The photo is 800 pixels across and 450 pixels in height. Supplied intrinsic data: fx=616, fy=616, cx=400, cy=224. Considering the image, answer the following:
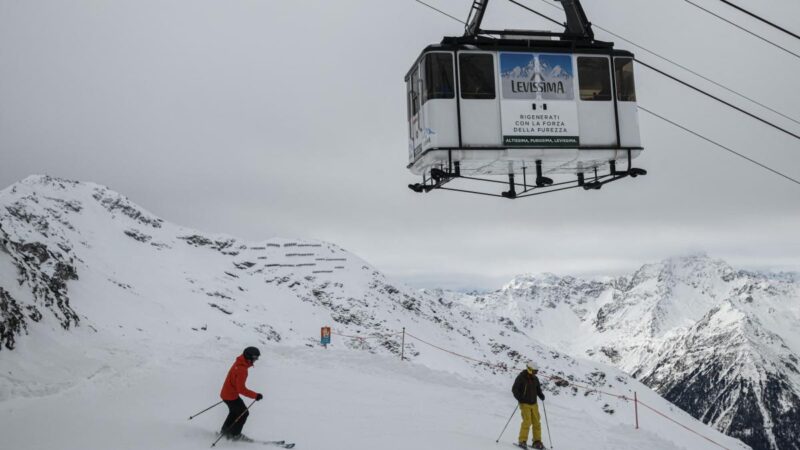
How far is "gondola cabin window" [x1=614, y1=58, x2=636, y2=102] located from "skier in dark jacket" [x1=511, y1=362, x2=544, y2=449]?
7.82 m

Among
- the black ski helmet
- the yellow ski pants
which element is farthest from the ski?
the yellow ski pants

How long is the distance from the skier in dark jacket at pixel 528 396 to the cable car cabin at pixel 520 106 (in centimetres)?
530

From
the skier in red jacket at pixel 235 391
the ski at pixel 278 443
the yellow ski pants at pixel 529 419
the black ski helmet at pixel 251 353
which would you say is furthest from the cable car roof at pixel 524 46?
the ski at pixel 278 443

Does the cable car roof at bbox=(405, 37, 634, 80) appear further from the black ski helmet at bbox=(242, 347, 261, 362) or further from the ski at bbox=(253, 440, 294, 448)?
the ski at bbox=(253, 440, 294, 448)

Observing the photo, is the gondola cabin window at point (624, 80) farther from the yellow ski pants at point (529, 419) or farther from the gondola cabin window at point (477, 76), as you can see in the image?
the yellow ski pants at point (529, 419)

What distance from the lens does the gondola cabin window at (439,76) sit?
1574 centimetres

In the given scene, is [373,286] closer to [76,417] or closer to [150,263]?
[150,263]

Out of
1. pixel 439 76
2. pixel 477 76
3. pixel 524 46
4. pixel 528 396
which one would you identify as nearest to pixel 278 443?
pixel 528 396

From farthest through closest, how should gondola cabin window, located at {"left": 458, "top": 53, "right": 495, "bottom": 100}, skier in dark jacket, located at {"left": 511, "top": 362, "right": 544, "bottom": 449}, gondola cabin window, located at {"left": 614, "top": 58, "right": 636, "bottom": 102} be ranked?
gondola cabin window, located at {"left": 614, "top": 58, "right": 636, "bottom": 102} < gondola cabin window, located at {"left": 458, "top": 53, "right": 495, "bottom": 100} < skier in dark jacket, located at {"left": 511, "top": 362, "right": 544, "bottom": 449}

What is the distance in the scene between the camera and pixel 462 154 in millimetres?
16031

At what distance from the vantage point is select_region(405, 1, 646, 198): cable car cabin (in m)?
15.9

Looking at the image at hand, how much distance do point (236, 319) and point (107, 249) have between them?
27.5 meters

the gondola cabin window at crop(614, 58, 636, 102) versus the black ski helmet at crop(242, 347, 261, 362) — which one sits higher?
the gondola cabin window at crop(614, 58, 636, 102)

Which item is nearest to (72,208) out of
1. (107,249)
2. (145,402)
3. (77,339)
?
(107,249)
